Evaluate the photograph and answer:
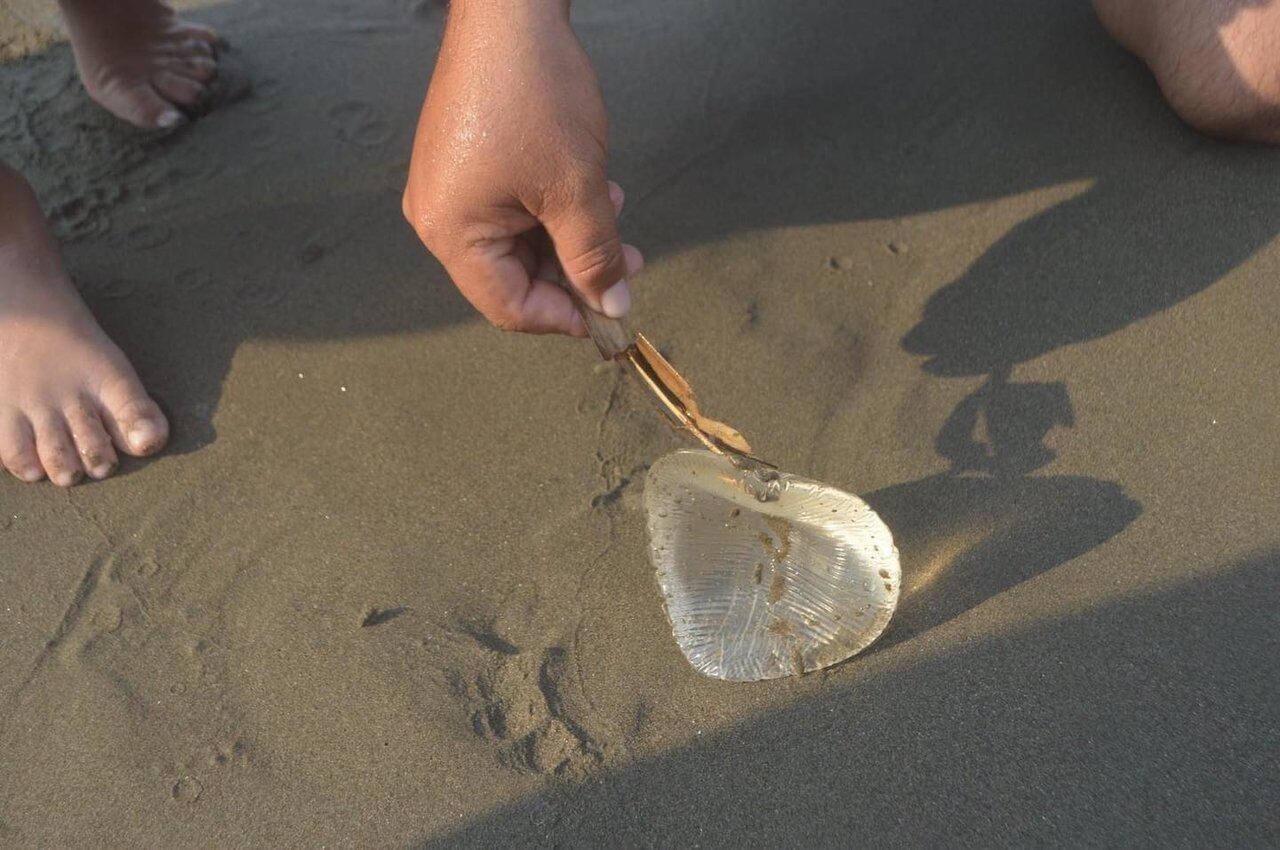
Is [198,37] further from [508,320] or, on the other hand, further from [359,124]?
[508,320]

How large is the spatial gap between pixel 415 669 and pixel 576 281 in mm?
636

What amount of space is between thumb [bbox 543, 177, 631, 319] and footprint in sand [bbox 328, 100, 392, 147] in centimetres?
108

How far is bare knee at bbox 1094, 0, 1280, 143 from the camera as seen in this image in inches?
70.7

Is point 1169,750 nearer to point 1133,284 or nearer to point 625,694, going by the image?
point 625,694

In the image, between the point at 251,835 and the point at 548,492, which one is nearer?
the point at 251,835

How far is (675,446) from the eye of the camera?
1.61 meters

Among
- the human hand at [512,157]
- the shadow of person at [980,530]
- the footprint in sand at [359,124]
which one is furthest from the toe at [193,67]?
the shadow of person at [980,530]

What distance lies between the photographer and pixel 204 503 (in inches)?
63.8

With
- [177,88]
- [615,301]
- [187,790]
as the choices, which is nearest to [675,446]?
[615,301]

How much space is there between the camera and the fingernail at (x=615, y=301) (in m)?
1.29

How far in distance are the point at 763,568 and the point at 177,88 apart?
1819mm

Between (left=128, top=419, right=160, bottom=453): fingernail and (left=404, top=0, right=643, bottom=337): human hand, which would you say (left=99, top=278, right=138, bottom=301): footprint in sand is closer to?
(left=128, top=419, right=160, bottom=453): fingernail

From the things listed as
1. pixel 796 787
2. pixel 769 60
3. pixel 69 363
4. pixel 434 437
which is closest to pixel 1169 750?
pixel 796 787

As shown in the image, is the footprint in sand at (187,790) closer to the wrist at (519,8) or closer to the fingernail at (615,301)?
the fingernail at (615,301)
